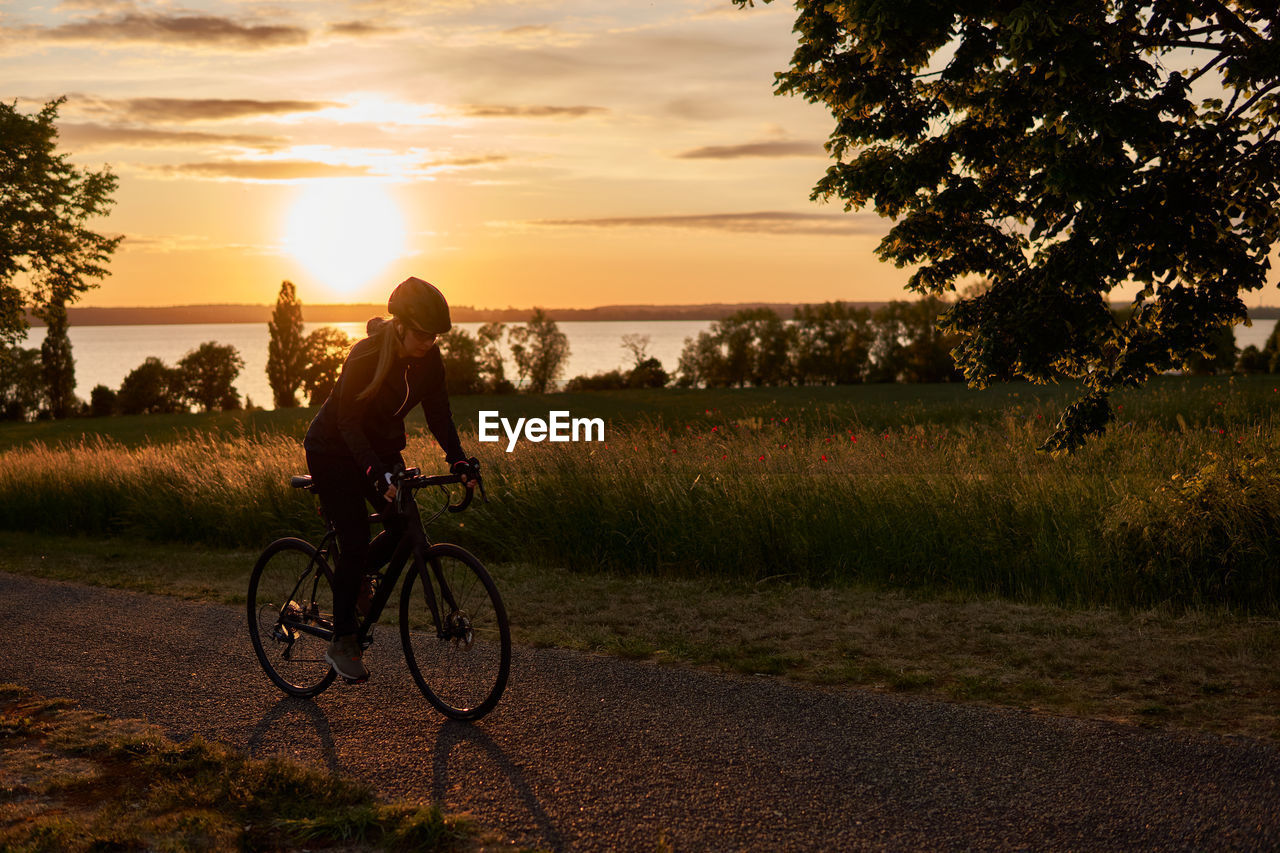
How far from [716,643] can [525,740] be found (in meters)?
2.38

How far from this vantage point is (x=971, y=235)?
8.34 m

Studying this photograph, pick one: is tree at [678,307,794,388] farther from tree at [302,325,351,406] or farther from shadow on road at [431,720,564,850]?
shadow on road at [431,720,564,850]

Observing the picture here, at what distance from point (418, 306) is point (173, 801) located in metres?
2.56

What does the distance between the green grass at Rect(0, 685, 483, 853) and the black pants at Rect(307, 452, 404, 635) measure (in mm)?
1036

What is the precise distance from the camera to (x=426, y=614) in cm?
538

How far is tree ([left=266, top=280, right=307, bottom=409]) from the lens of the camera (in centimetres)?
9694

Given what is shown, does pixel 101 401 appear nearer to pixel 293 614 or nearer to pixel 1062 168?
pixel 293 614

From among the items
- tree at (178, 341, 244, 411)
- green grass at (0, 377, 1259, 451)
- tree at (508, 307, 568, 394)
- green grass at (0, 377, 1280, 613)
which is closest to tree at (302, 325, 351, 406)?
tree at (178, 341, 244, 411)

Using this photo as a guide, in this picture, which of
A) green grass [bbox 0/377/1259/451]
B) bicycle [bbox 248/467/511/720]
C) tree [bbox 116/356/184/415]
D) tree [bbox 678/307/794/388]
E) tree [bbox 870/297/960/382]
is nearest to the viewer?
bicycle [bbox 248/467/511/720]

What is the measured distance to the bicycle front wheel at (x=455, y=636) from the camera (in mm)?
5285

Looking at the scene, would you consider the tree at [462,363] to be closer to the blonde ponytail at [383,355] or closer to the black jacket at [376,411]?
the black jacket at [376,411]

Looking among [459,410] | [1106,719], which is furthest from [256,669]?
[459,410]

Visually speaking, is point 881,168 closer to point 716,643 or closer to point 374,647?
point 716,643

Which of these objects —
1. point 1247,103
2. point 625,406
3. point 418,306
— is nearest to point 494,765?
point 418,306
